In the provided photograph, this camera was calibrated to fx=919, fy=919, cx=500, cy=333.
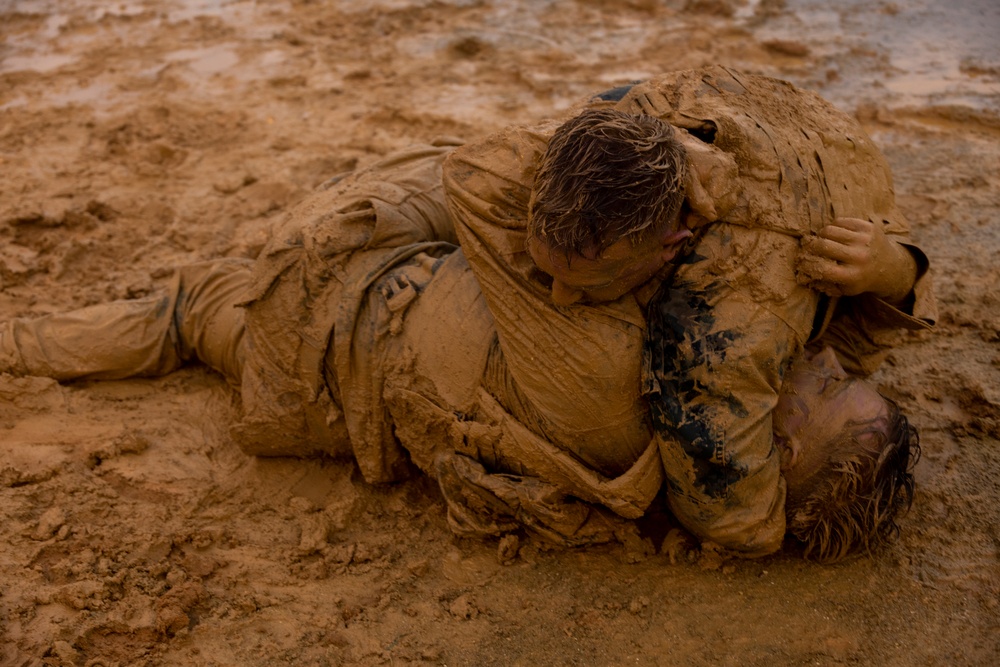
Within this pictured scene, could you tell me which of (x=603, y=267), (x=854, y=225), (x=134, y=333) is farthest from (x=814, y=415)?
(x=134, y=333)

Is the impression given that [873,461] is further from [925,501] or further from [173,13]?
[173,13]

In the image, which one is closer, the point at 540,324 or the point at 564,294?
the point at 564,294

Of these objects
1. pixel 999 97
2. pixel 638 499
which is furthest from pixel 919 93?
pixel 638 499

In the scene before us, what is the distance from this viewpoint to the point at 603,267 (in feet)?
7.00

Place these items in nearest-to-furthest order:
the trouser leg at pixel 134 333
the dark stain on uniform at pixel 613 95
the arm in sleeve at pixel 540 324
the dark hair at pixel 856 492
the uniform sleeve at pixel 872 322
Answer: the arm in sleeve at pixel 540 324, the dark hair at pixel 856 492, the uniform sleeve at pixel 872 322, the dark stain on uniform at pixel 613 95, the trouser leg at pixel 134 333

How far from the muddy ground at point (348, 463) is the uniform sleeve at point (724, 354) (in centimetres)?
54

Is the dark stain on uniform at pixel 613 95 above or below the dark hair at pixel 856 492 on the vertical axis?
above

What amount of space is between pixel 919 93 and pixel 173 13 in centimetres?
489

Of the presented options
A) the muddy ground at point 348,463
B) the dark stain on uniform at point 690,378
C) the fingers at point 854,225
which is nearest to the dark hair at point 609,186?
the dark stain on uniform at point 690,378

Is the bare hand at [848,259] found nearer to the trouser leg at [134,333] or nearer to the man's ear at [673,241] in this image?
the man's ear at [673,241]

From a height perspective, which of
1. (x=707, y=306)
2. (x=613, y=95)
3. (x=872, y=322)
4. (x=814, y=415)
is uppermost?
(x=613, y=95)

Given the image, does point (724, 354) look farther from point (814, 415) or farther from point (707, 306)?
point (814, 415)

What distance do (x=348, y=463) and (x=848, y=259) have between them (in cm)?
180

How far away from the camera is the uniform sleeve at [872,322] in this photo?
8.53 ft
